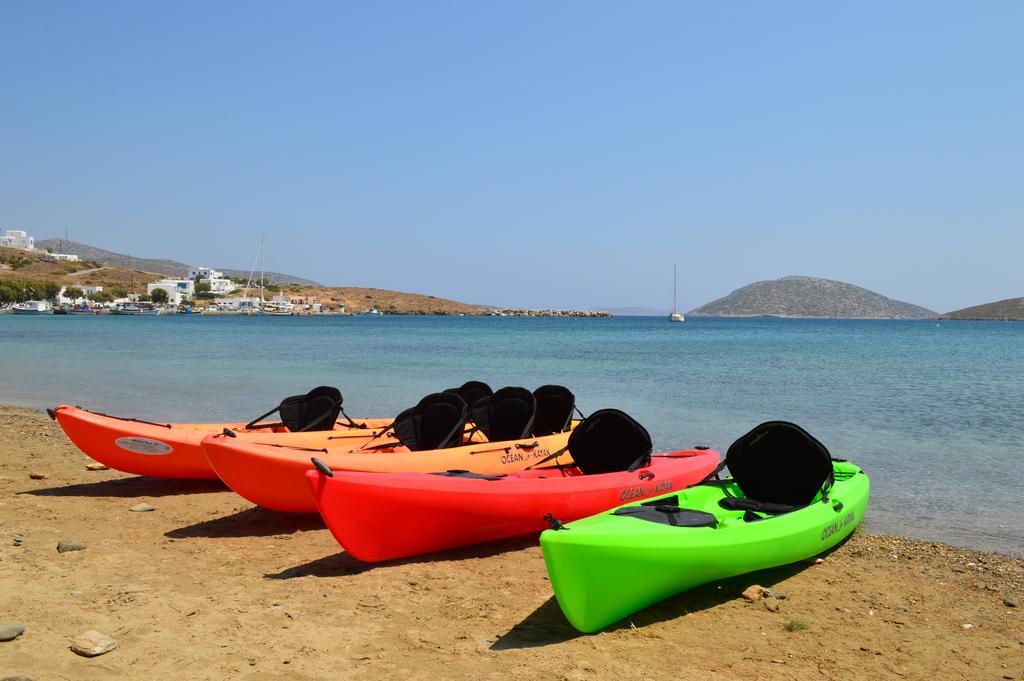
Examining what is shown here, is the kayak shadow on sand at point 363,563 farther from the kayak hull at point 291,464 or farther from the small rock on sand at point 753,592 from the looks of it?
the small rock on sand at point 753,592

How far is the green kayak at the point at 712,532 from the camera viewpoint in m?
4.84

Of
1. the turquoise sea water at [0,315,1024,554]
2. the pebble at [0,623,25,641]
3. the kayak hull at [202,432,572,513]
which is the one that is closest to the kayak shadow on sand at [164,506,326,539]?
the kayak hull at [202,432,572,513]

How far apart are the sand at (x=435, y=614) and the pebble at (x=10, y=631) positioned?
8 centimetres

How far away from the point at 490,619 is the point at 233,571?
2166mm

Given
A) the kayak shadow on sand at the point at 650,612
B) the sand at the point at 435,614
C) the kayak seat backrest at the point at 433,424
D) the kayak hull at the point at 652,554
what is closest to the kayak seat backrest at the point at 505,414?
the kayak seat backrest at the point at 433,424

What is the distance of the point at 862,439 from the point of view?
1375cm

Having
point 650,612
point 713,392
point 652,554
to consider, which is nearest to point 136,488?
point 650,612

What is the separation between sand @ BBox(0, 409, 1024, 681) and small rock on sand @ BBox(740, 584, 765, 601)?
0.07 m

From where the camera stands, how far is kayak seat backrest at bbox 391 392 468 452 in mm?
8359

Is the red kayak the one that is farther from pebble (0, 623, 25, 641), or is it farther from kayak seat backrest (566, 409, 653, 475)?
pebble (0, 623, 25, 641)

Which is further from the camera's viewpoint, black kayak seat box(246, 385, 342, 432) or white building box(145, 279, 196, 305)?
white building box(145, 279, 196, 305)

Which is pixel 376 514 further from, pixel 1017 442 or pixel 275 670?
pixel 1017 442

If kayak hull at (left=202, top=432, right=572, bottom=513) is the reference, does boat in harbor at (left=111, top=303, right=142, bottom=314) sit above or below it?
above

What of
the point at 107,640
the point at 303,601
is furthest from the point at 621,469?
the point at 107,640
